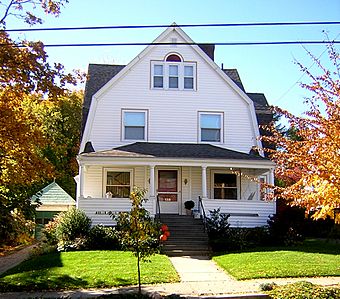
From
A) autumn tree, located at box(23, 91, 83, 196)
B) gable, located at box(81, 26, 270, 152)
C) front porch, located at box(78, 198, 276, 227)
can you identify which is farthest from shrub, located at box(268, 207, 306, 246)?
autumn tree, located at box(23, 91, 83, 196)

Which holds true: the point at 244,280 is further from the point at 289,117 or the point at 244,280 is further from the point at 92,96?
the point at 92,96

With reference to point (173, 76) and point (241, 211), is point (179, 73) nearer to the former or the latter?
point (173, 76)

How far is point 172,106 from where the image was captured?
22250 millimetres

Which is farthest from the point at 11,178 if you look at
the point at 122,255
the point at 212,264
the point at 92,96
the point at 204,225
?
the point at 92,96

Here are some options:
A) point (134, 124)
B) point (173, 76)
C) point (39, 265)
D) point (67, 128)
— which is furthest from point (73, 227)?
point (67, 128)

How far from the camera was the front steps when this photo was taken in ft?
53.9

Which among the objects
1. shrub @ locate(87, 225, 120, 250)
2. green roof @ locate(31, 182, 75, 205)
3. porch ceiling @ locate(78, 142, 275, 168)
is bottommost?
shrub @ locate(87, 225, 120, 250)

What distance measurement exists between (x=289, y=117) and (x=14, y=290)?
7866 millimetres

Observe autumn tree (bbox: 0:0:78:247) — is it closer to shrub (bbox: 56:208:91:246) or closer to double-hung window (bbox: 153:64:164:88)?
shrub (bbox: 56:208:91:246)

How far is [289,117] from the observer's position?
9422 millimetres

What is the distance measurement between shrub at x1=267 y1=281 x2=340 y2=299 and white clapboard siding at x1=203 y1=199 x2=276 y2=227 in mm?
9610

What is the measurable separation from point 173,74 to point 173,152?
16.2 ft

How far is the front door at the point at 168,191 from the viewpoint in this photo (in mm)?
21164

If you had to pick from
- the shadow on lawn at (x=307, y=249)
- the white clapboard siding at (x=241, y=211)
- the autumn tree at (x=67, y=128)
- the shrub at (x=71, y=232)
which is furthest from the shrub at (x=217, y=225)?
the autumn tree at (x=67, y=128)
